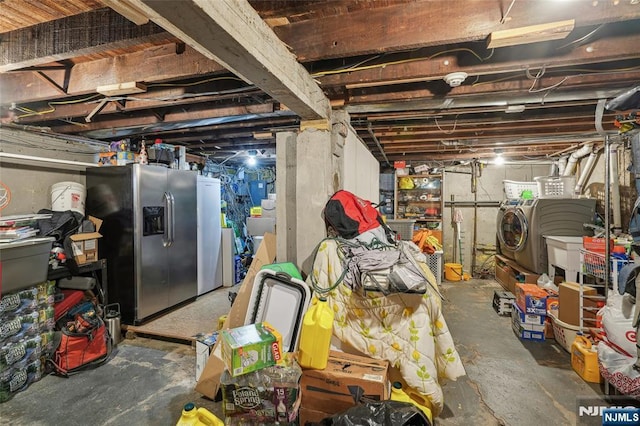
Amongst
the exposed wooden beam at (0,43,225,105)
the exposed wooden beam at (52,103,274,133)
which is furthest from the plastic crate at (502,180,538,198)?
the exposed wooden beam at (0,43,225,105)

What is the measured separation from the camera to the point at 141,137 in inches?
169

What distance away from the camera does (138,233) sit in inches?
138

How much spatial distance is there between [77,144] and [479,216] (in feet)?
24.1

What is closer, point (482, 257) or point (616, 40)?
point (616, 40)

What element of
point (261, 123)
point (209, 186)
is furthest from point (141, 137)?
point (261, 123)

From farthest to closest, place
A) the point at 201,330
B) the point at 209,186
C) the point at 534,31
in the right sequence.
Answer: the point at 209,186 < the point at 201,330 < the point at 534,31

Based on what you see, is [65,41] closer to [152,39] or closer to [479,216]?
[152,39]

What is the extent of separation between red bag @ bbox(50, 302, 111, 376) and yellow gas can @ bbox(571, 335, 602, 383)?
4463mm

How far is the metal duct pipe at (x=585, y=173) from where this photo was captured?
14.8 ft

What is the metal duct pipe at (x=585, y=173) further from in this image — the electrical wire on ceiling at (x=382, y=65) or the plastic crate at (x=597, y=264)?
the electrical wire on ceiling at (x=382, y=65)

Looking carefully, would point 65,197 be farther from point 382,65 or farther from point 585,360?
point 585,360

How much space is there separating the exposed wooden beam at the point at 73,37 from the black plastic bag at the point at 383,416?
7.53 feet

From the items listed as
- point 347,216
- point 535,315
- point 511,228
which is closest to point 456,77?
point 347,216

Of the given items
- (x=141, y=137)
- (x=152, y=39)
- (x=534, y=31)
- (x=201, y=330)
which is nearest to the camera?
(x=534, y=31)
